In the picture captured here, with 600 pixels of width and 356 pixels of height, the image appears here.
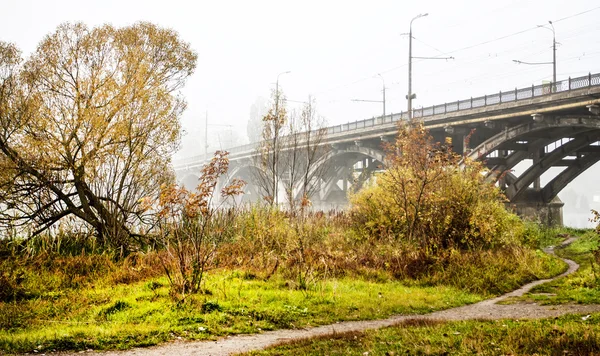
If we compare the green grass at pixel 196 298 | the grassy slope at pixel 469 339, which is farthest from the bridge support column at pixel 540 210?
the grassy slope at pixel 469 339

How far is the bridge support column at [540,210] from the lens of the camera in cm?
3441

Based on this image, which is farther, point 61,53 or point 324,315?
point 61,53

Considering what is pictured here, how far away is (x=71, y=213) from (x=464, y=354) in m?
12.7

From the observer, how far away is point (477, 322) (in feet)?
29.2

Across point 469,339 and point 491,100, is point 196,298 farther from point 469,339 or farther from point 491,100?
point 491,100

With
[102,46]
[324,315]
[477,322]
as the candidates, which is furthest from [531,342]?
[102,46]

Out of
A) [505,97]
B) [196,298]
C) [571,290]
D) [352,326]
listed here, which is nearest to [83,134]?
[196,298]

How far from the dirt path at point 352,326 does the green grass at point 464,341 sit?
731 millimetres

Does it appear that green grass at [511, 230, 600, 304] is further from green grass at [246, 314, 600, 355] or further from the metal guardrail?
the metal guardrail

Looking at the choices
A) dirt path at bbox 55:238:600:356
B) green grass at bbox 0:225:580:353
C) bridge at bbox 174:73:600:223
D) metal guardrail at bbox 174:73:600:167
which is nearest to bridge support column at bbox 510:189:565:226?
bridge at bbox 174:73:600:223

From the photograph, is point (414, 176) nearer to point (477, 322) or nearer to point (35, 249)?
point (477, 322)

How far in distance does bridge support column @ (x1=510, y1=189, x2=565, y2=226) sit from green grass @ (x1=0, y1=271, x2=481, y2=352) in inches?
957

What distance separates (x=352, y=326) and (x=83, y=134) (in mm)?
9930

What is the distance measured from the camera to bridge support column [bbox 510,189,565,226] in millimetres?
34412
